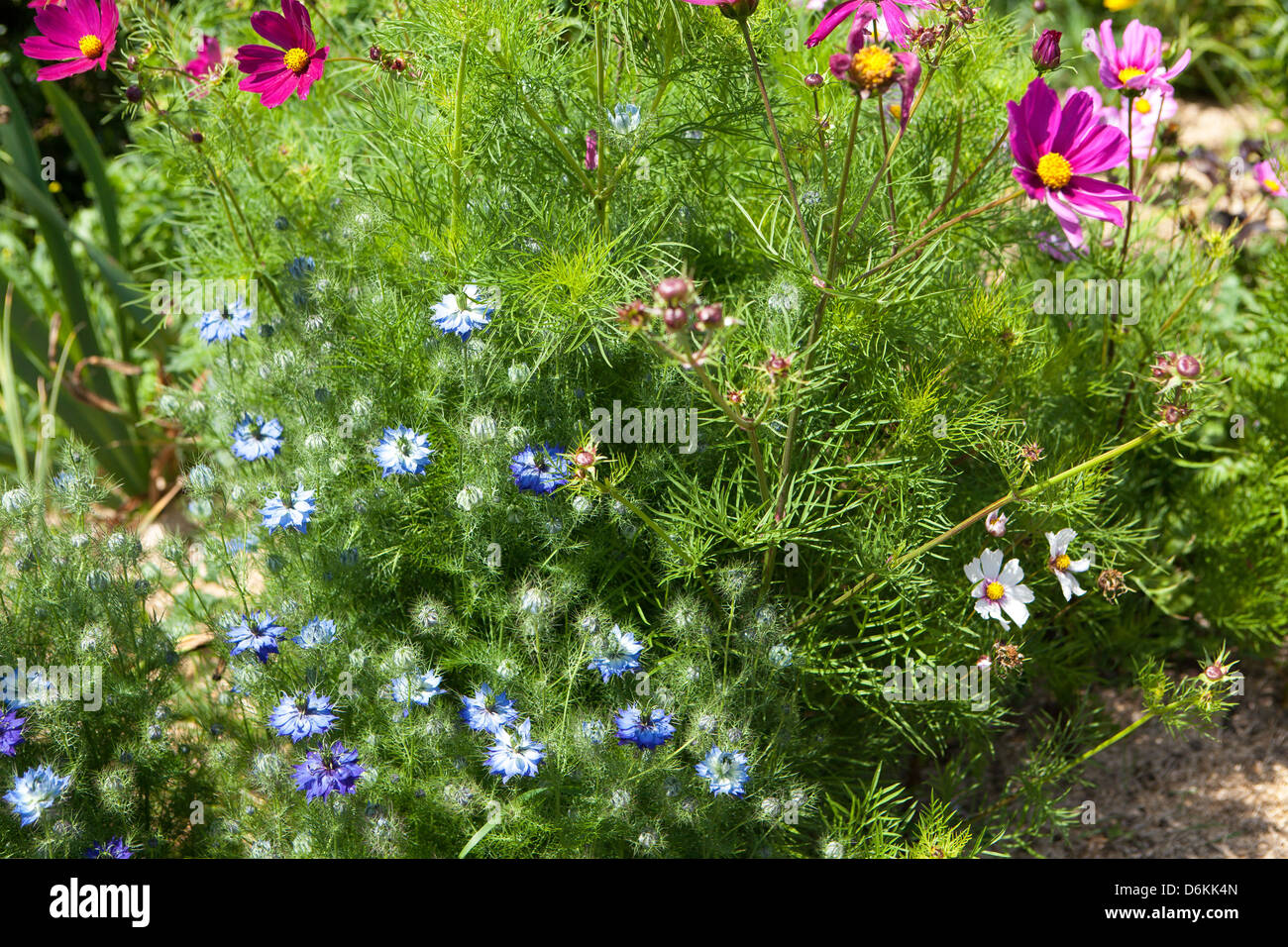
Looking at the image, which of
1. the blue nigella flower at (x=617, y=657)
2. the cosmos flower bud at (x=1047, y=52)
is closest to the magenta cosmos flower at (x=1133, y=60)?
the cosmos flower bud at (x=1047, y=52)

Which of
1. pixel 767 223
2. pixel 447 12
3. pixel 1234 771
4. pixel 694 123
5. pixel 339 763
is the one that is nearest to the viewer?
pixel 339 763

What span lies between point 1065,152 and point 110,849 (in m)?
1.90

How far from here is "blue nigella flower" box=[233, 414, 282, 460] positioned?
6.60ft

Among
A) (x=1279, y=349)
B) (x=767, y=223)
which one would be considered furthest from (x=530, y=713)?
(x=1279, y=349)

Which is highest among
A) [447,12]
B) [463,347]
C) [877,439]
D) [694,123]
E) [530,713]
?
[447,12]

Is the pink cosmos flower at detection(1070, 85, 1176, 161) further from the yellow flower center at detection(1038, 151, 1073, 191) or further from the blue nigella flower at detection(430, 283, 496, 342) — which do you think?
the blue nigella flower at detection(430, 283, 496, 342)

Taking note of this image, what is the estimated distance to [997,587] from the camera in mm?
1917

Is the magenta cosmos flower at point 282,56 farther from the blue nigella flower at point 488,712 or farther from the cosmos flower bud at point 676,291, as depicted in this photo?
the blue nigella flower at point 488,712

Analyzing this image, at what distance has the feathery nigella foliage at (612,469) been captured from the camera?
5.98 ft

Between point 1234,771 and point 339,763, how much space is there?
201 centimetres

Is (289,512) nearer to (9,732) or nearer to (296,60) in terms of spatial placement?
(9,732)

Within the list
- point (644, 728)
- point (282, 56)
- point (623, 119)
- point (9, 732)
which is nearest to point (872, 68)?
point (623, 119)
